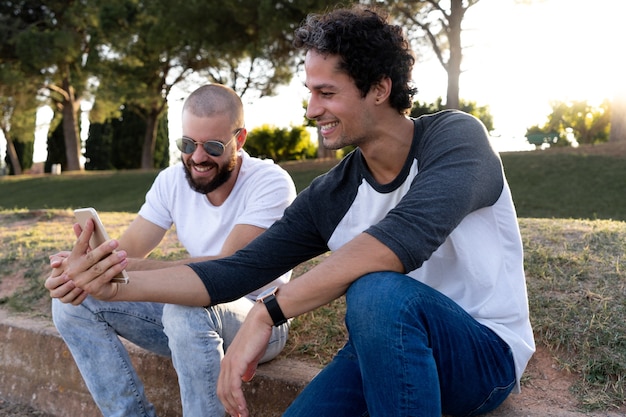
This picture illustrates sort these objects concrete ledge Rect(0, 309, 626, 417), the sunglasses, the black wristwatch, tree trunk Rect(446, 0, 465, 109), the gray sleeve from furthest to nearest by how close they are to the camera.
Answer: tree trunk Rect(446, 0, 465, 109) < the sunglasses < concrete ledge Rect(0, 309, 626, 417) < the black wristwatch < the gray sleeve

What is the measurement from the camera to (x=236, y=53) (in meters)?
20.3

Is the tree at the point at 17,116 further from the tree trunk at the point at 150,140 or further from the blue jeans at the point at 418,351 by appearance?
the blue jeans at the point at 418,351

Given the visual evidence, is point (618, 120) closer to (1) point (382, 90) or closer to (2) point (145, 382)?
(2) point (145, 382)

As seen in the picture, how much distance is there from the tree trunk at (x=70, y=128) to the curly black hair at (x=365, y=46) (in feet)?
83.8

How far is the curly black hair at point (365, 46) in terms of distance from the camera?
2309mm

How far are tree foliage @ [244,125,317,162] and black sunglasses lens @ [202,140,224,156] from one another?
782 inches

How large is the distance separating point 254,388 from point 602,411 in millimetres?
1418

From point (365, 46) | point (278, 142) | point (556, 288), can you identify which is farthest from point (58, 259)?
point (278, 142)

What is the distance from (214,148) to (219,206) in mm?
271

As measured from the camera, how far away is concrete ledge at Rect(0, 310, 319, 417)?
3.04 metres

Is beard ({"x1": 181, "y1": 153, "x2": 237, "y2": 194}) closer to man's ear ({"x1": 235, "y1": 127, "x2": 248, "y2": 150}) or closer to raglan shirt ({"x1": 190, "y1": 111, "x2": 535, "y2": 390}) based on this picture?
man's ear ({"x1": 235, "y1": 127, "x2": 248, "y2": 150})

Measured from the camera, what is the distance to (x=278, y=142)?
23.6m

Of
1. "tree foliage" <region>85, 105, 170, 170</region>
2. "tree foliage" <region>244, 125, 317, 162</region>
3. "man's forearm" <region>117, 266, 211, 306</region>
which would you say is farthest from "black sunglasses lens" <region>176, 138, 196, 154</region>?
"tree foliage" <region>85, 105, 170, 170</region>

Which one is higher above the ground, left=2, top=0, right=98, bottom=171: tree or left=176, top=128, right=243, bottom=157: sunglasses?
left=2, top=0, right=98, bottom=171: tree
